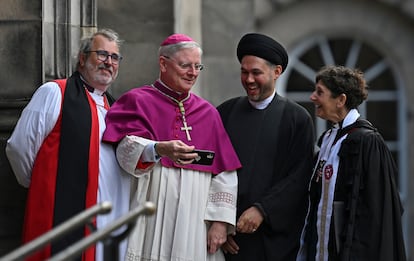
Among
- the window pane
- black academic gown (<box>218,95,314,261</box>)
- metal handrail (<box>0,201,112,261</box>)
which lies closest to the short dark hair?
black academic gown (<box>218,95,314,261</box>)

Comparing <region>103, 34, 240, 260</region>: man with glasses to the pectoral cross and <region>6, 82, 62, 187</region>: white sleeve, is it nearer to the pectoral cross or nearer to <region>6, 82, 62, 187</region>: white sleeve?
the pectoral cross

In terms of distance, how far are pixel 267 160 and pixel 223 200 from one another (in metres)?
0.52

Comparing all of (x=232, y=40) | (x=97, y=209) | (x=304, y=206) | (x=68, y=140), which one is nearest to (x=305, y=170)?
(x=304, y=206)

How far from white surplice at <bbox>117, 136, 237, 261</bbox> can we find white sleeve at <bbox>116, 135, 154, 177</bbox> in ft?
0.06

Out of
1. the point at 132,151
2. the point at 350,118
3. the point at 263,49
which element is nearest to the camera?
the point at 132,151

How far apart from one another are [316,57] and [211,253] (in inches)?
305

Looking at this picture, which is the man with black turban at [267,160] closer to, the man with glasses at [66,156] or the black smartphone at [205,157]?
the black smartphone at [205,157]

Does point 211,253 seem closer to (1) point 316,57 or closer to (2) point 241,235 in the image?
(2) point 241,235

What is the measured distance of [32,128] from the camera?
26.8 feet

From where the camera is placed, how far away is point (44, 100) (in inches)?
324

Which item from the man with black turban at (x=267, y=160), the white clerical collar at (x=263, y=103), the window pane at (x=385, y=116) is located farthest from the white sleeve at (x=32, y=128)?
the window pane at (x=385, y=116)

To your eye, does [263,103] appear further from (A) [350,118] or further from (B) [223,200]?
(B) [223,200]

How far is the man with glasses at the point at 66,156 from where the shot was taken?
8.18 m

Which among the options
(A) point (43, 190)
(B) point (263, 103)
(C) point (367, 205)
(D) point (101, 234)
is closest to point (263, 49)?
(B) point (263, 103)
